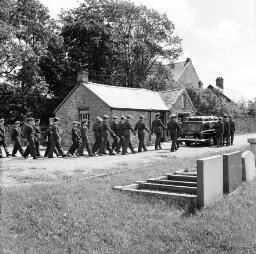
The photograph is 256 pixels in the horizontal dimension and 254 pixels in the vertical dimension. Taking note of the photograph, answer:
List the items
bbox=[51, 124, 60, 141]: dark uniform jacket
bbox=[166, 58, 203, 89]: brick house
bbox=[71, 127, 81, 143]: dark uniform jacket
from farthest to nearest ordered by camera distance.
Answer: bbox=[166, 58, 203, 89]: brick house → bbox=[71, 127, 81, 143]: dark uniform jacket → bbox=[51, 124, 60, 141]: dark uniform jacket

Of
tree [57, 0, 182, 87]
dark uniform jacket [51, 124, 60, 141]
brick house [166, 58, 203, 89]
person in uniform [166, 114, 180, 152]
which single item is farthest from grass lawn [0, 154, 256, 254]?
brick house [166, 58, 203, 89]

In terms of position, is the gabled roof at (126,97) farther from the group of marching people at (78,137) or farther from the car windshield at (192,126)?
the group of marching people at (78,137)

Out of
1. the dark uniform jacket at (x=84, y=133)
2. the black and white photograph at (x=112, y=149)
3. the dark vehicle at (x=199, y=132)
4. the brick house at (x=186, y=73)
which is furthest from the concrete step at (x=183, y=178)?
the brick house at (x=186, y=73)

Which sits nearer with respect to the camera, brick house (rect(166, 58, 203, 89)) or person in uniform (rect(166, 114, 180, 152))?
person in uniform (rect(166, 114, 180, 152))

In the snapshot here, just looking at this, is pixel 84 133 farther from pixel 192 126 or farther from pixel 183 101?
pixel 183 101

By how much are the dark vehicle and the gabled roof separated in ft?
16.2

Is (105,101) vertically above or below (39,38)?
below

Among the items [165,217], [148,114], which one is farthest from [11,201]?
[148,114]

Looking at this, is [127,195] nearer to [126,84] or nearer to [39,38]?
[39,38]

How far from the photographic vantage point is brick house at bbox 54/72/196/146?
27625 millimetres

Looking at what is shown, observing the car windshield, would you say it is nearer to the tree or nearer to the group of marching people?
the group of marching people

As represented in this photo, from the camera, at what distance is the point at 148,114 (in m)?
30.5

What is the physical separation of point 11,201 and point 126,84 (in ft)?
138

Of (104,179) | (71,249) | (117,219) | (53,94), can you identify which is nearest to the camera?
(71,249)
